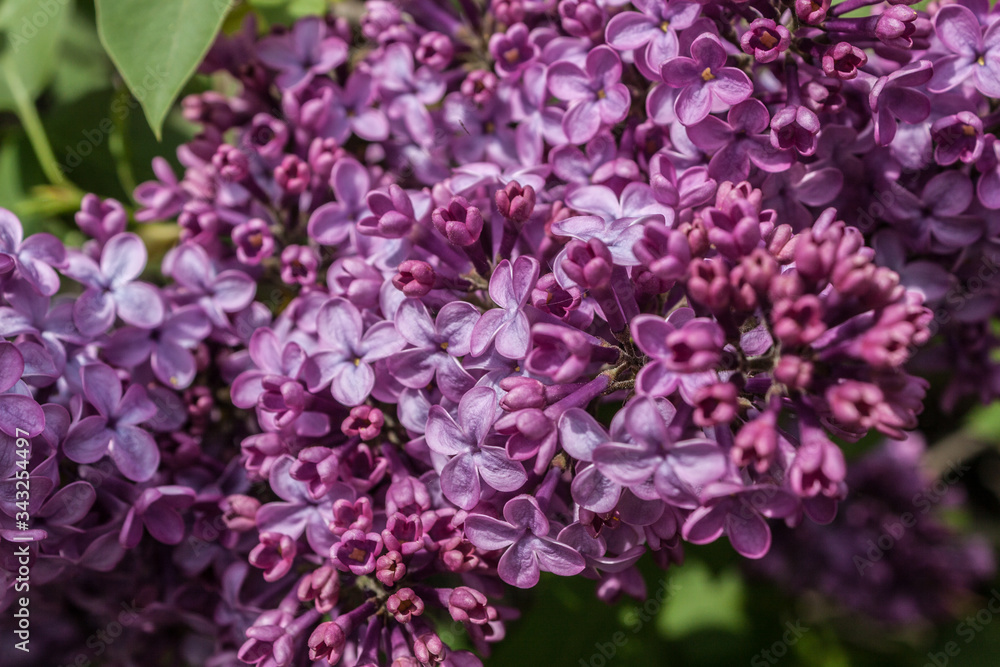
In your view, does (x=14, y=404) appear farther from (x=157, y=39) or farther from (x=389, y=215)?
(x=157, y=39)

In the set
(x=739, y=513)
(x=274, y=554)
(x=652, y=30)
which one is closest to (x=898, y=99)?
(x=652, y=30)

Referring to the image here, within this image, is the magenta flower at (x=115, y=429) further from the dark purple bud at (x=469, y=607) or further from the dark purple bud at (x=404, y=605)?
the dark purple bud at (x=469, y=607)

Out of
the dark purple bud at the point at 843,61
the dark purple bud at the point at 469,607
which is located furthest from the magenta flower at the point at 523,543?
the dark purple bud at the point at 843,61

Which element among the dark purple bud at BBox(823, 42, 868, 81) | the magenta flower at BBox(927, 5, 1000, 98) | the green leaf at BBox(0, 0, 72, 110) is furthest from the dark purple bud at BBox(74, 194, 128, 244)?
the magenta flower at BBox(927, 5, 1000, 98)

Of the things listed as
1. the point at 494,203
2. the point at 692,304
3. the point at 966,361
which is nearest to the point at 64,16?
the point at 494,203

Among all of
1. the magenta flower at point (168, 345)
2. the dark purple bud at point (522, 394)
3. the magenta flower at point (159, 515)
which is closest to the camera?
the dark purple bud at point (522, 394)
